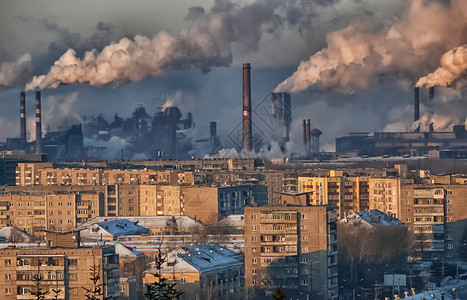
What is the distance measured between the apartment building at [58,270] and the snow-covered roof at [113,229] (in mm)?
15542

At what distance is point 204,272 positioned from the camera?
39.9 metres

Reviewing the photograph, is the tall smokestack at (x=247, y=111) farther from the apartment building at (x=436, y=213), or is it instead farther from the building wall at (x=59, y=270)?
the building wall at (x=59, y=270)

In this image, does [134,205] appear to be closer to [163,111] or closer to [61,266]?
[61,266]

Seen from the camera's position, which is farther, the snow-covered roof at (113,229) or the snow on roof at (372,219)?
the snow on roof at (372,219)

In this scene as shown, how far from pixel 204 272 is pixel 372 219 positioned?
15808mm

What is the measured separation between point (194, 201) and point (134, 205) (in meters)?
5.68

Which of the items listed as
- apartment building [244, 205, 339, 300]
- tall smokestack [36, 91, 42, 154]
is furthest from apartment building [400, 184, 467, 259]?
tall smokestack [36, 91, 42, 154]

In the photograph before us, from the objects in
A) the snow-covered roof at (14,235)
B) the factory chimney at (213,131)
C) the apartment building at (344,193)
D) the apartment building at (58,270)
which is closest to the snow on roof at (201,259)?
the apartment building at (58,270)

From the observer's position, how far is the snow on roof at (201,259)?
1561 inches

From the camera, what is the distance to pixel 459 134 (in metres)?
125

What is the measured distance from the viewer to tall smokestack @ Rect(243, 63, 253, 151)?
102 m

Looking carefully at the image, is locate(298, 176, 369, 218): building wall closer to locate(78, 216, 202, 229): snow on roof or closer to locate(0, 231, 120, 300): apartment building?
locate(78, 216, 202, 229): snow on roof

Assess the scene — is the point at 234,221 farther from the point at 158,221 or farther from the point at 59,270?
the point at 59,270

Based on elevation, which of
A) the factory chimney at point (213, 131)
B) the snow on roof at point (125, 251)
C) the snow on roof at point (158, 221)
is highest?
the factory chimney at point (213, 131)
